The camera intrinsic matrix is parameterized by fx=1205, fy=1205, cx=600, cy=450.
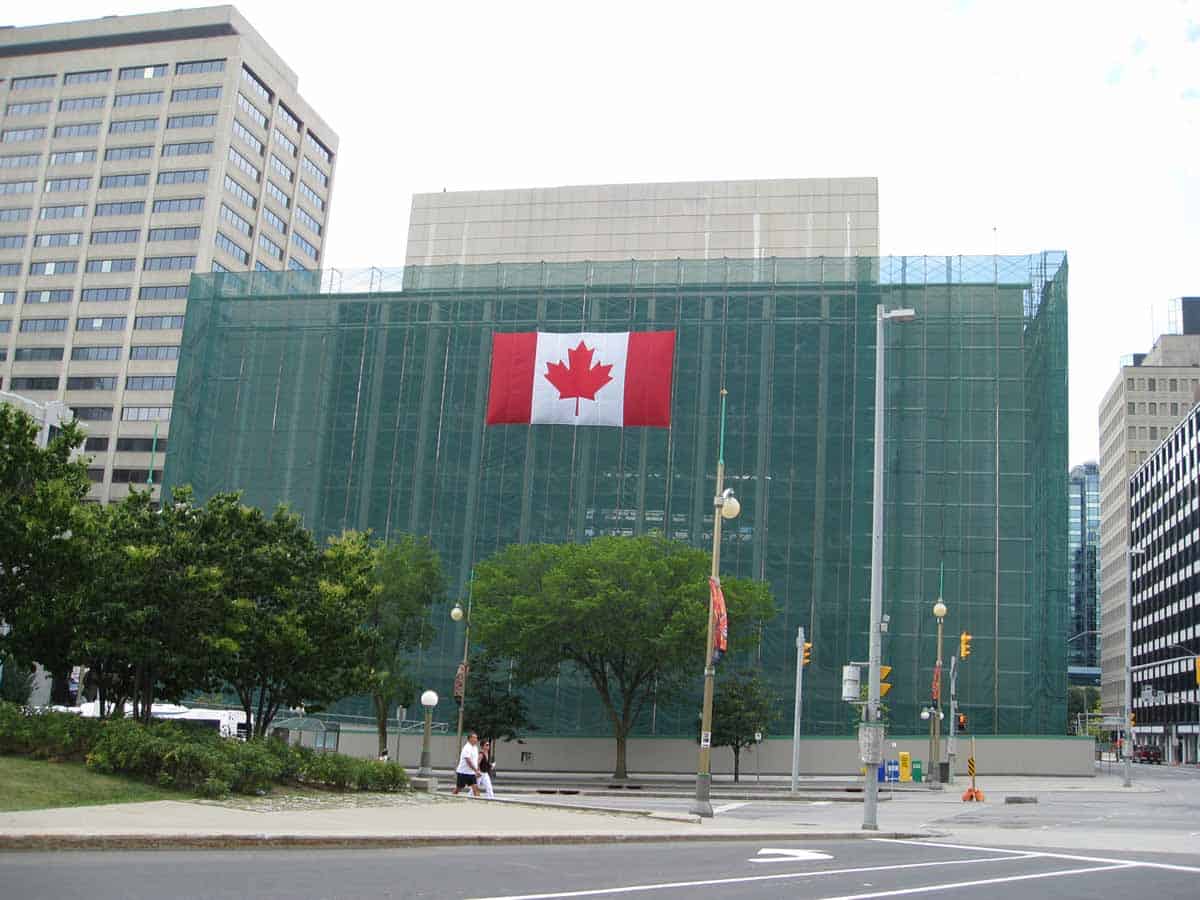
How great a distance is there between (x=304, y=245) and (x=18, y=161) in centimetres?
2995

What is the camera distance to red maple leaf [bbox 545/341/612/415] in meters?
56.3

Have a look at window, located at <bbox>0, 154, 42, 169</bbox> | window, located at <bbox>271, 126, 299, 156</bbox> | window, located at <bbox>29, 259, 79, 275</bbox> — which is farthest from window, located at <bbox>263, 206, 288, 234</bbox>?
window, located at <bbox>0, 154, 42, 169</bbox>

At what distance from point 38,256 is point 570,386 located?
87.1 meters

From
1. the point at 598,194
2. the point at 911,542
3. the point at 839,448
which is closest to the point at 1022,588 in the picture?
the point at 911,542

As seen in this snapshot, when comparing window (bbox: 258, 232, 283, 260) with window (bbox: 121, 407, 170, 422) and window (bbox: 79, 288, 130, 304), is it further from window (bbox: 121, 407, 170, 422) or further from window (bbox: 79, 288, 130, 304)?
window (bbox: 121, 407, 170, 422)

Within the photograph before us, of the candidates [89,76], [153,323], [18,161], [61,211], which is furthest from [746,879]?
[18,161]

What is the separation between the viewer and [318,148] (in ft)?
457

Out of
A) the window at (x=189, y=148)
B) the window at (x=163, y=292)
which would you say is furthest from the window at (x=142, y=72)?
the window at (x=163, y=292)

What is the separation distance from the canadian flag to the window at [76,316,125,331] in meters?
73.2

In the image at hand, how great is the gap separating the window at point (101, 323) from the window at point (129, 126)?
19760 millimetres

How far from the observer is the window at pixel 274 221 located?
128 metres

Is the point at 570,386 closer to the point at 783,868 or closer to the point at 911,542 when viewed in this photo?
the point at 911,542

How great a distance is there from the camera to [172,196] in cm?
11900

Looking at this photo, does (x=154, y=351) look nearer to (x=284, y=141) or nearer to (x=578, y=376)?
(x=284, y=141)
